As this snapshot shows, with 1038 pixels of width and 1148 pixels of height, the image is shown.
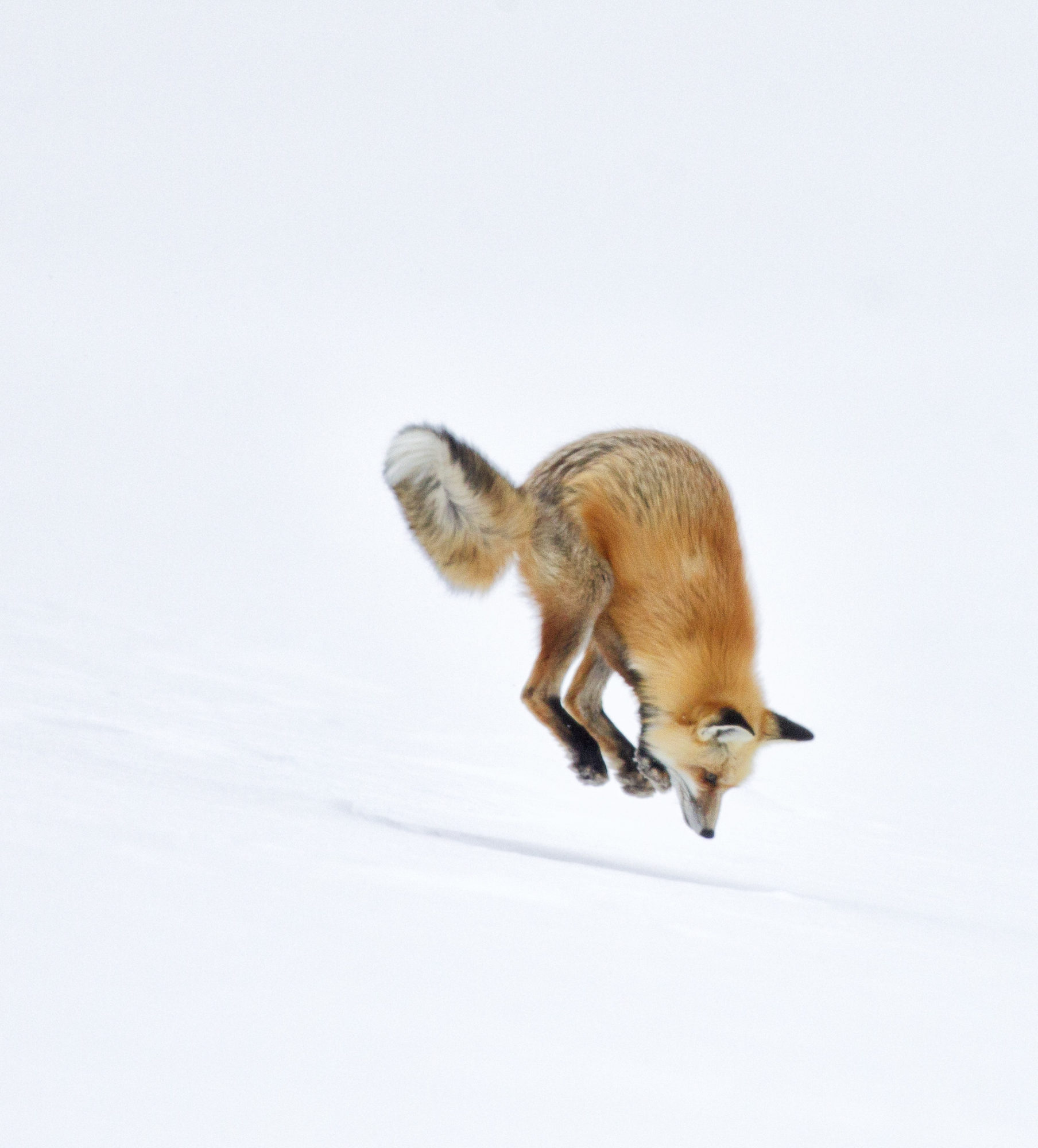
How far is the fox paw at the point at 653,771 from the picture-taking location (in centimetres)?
521

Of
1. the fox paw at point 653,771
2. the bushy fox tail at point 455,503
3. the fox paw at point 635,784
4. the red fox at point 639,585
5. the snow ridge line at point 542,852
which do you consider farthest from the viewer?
the fox paw at point 635,784

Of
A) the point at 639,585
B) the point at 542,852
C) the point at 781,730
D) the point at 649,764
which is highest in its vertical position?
the point at 639,585

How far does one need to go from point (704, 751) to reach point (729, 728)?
341mm

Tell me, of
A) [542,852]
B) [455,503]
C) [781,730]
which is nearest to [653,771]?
[781,730]

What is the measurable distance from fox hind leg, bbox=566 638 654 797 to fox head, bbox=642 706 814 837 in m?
0.16

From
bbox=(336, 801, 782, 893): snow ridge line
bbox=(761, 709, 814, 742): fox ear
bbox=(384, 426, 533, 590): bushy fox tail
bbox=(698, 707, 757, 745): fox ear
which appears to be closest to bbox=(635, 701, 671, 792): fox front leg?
bbox=(698, 707, 757, 745): fox ear

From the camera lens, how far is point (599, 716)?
5621mm

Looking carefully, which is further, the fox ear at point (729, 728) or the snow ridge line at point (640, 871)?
the fox ear at point (729, 728)

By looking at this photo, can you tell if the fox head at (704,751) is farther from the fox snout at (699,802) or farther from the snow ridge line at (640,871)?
the snow ridge line at (640,871)

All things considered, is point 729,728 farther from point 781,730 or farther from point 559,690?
point 559,690

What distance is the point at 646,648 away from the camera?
518 centimetres

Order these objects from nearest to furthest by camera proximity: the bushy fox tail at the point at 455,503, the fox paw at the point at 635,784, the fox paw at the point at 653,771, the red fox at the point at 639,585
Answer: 1. the bushy fox tail at the point at 455,503
2. the red fox at the point at 639,585
3. the fox paw at the point at 653,771
4. the fox paw at the point at 635,784

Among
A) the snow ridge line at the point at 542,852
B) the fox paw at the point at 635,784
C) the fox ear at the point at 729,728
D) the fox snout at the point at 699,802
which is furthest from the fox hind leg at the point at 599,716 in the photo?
the snow ridge line at the point at 542,852

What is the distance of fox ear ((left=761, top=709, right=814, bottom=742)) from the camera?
5.34 metres
